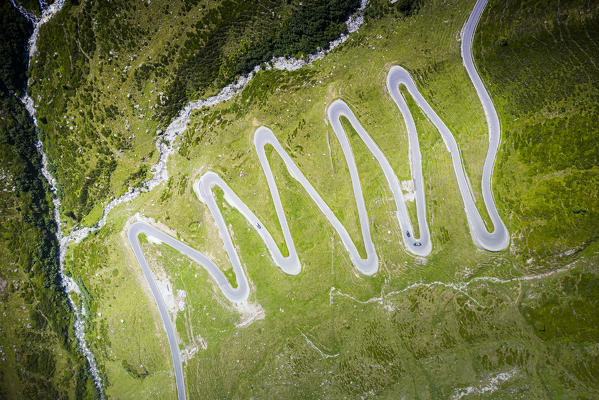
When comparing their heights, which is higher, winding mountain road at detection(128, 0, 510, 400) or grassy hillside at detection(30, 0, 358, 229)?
grassy hillside at detection(30, 0, 358, 229)

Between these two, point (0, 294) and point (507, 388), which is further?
point (0, 294)

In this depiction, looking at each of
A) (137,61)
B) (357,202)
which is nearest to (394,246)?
(357,202)

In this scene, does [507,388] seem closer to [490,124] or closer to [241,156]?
[490,124]

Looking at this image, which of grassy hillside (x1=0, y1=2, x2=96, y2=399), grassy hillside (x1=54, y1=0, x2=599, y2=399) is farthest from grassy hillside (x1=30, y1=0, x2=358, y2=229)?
grassy hillside (x1=54, y1=0, x2=599, y2=399)

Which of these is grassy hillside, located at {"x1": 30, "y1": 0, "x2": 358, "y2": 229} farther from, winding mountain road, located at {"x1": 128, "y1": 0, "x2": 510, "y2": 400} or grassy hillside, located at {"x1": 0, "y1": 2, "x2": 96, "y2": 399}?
winding mountain road, located at {"x1": 128, "y1": 0, "x2": 510, "y2": 400}

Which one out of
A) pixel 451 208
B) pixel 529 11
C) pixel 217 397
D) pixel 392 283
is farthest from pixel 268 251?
pixel 529 11

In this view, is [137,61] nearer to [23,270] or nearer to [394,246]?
[23,270]

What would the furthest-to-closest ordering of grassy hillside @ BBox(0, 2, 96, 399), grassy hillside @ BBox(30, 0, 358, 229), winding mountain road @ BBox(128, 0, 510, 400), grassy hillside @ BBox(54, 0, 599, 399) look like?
grassy hillside @ BBox(0, 2, 96, 399) < grassy hillside @ BBox(30, 0, 358, 229) < winding mountain road @ BBox(128, 0, 510, 400) < grassy hillside @ BBox(54, 0, 599, 399)
